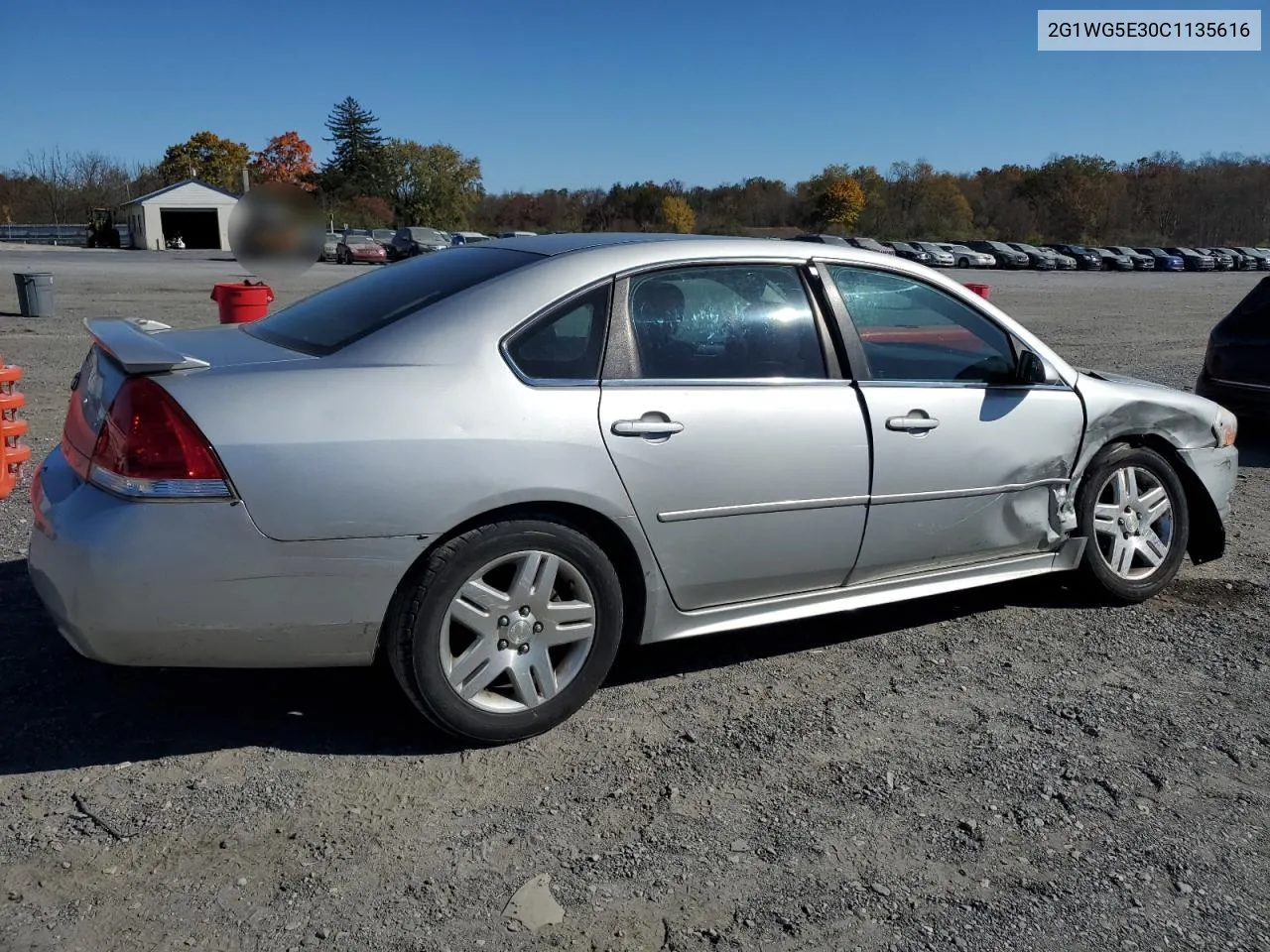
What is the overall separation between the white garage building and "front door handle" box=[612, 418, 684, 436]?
2448 inches

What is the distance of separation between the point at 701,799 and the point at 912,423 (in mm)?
1614

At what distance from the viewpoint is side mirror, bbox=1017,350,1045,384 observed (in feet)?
14.0

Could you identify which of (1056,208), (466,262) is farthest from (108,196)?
(466,262)

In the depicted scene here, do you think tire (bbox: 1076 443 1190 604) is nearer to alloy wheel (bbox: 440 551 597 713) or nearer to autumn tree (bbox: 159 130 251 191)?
alloy wheel (bbox: 440 551 597 713)

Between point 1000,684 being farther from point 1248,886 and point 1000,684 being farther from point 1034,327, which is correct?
point 1034,327

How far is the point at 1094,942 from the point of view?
256 cm

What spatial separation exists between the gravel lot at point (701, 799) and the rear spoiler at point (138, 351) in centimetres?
118

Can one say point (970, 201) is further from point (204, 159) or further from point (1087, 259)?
point (204, 159)

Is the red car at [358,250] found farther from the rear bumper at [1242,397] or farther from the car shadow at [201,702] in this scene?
the car shadow at [201,702]

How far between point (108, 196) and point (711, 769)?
288ft

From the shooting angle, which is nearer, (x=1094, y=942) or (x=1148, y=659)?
(x=1094, y=942)

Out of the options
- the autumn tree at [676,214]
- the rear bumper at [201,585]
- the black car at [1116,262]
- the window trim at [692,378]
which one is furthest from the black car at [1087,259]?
the rear bumper at [201,585]

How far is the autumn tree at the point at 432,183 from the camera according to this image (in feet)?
195

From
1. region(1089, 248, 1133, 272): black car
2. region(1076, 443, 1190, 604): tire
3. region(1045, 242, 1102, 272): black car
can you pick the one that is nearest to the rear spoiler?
region(1076, 443, 1190, 604): tire
